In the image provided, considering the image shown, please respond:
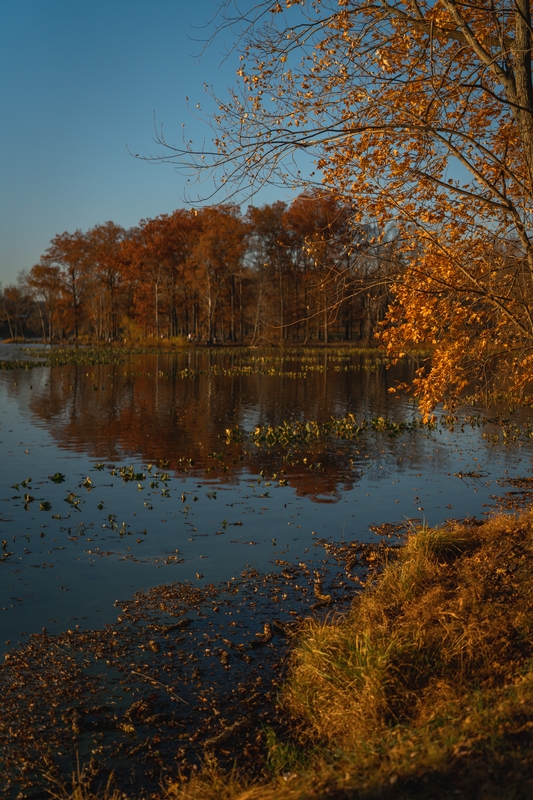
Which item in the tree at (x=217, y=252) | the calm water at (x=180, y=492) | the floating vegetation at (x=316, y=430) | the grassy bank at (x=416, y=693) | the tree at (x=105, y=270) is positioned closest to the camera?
the grassy bank at (x=416, y=693)

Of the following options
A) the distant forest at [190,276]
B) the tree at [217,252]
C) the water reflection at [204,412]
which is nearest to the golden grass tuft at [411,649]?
the water reflection at [204,412]

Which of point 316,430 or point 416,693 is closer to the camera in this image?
point 416,693

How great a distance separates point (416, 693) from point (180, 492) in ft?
26.1

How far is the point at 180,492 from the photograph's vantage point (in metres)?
12.6

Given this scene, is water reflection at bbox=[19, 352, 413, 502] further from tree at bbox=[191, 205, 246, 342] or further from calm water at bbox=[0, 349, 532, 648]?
tree at bbox=[191, 205, 246, 342]

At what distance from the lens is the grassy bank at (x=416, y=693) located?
3590 millimetres

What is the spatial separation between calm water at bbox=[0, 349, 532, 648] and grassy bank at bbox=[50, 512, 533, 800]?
2416 mm

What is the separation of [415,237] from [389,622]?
186 inches

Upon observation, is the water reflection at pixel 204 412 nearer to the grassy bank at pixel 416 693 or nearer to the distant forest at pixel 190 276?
the grassy bank at pixel 416 693

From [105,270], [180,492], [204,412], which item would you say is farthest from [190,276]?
[180,492]

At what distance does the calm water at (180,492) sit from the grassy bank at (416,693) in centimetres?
242

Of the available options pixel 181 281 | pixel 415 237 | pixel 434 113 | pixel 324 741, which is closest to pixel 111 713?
pixel 324 741

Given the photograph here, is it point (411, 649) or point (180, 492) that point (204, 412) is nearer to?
point (180, 492)

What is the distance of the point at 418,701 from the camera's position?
16.3ft
